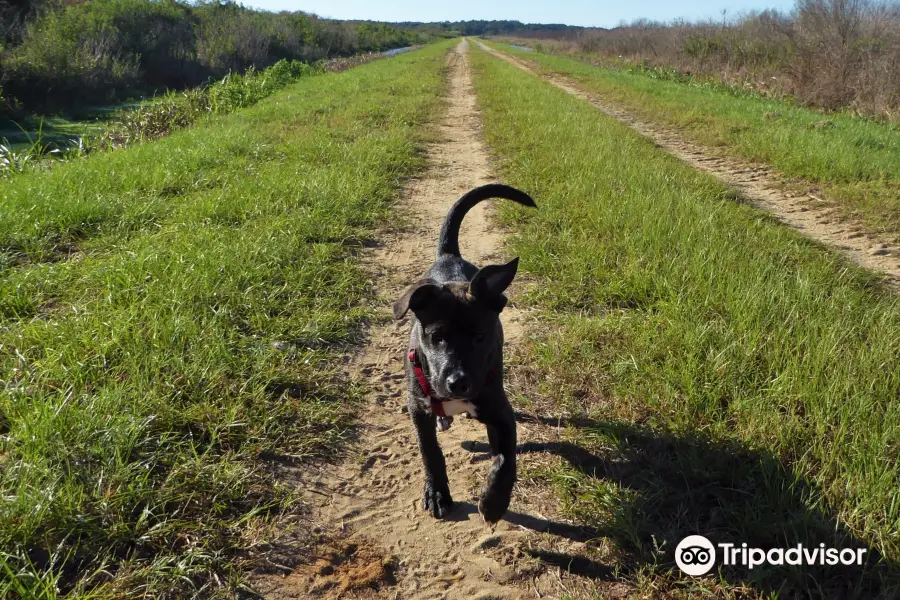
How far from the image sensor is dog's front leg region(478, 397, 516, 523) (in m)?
2.22

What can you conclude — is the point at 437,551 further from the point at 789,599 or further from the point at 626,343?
the point at 626,343

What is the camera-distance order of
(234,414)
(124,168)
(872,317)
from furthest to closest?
(124,168) → (872,317) → (234,414)

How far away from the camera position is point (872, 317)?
134 inches

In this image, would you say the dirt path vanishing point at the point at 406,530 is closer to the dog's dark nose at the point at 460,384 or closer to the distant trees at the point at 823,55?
the dog's dark nose at the point at 460,384

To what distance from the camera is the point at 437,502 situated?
2.45 meters

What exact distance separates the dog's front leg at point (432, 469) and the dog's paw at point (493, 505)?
9.5 inches

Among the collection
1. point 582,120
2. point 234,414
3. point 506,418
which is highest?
point 582,120

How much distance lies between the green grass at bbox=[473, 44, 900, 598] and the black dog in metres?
0.39

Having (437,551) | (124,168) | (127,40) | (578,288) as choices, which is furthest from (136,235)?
(127,40)

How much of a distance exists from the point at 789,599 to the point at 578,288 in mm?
2720

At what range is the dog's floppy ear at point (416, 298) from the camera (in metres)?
2.27

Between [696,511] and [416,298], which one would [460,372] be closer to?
[416,298]

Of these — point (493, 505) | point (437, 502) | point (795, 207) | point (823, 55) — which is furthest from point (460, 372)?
point (823, 55)

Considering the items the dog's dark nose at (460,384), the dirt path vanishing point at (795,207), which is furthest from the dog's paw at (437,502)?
the dirt path vanishing point at (795,207)
